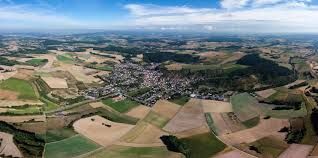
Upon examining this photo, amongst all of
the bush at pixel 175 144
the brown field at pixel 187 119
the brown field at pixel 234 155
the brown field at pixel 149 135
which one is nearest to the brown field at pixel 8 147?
the brown field at pixel 149 135

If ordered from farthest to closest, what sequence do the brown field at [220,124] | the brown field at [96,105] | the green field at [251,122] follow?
1. the brown field at [96,105]
2. the green field at [251,122]
3. the brown field at [220,124]

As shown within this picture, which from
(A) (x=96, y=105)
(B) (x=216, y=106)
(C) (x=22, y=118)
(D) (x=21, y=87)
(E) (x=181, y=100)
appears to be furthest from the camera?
(D) (x=21, y=87)

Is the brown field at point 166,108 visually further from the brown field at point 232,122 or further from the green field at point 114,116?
the brown field at point 232,122

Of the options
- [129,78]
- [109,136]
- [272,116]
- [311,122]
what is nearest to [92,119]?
[109,136]

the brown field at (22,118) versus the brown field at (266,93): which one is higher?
Answer: the brown field at (266,93)

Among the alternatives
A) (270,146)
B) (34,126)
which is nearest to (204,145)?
(270,146)

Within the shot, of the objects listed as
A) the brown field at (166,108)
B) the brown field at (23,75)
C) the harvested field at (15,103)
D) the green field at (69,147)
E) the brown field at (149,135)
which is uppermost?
the brown field at (23,75)

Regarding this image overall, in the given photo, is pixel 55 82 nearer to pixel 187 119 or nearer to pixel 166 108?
pixel 166 108

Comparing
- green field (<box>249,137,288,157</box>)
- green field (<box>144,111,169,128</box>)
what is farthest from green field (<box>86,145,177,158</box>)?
green field (<box>249,137,288,157</box>)
